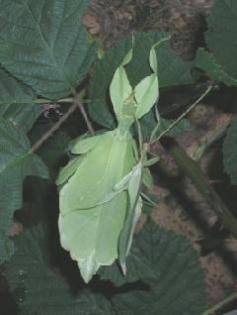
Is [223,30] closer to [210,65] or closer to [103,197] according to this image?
[210,65]

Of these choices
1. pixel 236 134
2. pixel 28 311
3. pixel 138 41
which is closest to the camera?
pixel 138 41

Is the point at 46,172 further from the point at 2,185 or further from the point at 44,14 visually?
the point at 44,14

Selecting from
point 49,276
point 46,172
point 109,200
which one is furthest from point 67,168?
A: point 49,276

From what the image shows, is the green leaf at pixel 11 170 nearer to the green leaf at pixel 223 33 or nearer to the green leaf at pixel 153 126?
the green leaf at pixel 153 126

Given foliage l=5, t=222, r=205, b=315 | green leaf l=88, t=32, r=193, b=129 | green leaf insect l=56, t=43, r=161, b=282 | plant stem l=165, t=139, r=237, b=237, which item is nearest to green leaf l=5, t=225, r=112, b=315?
foliage l=5, t=222, r=205, b=315

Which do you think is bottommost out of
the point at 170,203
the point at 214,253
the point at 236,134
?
the point at 214,253

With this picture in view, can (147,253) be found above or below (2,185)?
below

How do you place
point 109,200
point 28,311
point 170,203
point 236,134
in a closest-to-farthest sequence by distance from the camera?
point 109,200 < point 236,134 < point 28,311 < point 170,203

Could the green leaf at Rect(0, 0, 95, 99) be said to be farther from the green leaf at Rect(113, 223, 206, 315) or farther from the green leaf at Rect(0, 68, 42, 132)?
the green leaf at Rect(113, 223, 206, 315)
